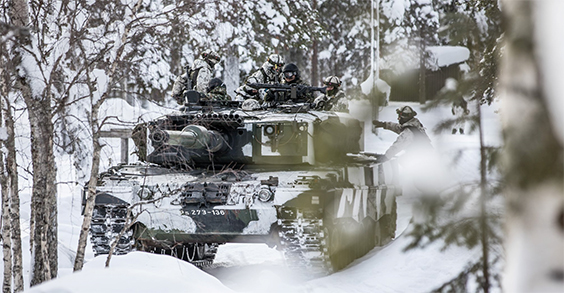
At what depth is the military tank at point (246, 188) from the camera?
802cm

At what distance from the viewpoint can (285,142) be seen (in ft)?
29.3

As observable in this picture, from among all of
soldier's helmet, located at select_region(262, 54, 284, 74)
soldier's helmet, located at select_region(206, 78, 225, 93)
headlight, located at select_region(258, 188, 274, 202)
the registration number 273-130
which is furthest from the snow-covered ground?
soldier's helmet, located at select_region(262, 54, 284, 74)

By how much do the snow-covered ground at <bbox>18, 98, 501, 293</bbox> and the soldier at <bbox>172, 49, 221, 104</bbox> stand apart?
2.79 metres

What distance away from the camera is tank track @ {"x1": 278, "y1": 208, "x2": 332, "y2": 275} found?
7.96 meters

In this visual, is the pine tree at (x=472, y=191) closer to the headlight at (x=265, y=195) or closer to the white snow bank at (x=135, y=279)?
the white snow bank at (x=135, y=279)

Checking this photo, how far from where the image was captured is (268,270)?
30.2ft

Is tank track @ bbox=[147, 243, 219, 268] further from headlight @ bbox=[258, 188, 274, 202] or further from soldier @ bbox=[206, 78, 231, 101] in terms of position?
soldier @ bbox=[206, 78, 231, 101]

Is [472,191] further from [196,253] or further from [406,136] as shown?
[406,136]

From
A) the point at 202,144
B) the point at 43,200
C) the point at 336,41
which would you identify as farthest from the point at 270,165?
the point at 336,41

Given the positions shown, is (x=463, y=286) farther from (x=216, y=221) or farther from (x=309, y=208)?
(x=216, y=221)

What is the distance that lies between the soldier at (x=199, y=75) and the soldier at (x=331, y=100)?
6.59ft


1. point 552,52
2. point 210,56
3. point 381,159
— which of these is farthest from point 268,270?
point 552,52

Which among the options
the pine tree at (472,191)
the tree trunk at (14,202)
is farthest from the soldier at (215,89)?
the pine tree at (472,191)

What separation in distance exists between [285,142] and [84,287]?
16.0ft
